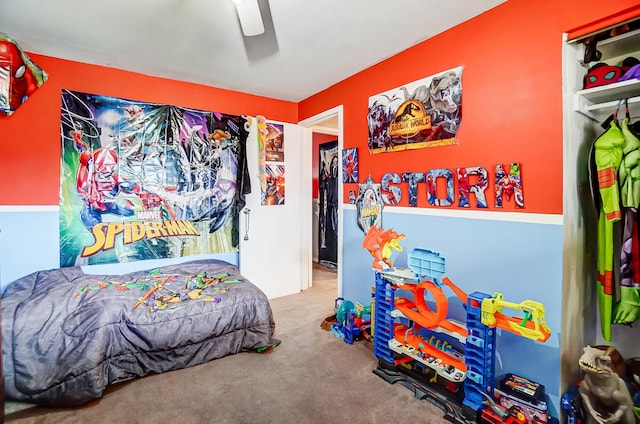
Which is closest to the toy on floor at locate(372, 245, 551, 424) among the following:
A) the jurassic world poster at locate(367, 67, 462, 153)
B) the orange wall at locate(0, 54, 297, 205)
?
the jurassic world poster at locate(367, 67, 462, 153)

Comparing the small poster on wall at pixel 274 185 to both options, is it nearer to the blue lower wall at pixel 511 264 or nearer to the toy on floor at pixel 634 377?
the blue lower wall at pixel 511 264

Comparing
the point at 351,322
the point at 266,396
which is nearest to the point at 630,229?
the point at 351,322

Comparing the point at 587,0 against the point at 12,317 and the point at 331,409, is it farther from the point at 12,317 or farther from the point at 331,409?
the point at 12,317

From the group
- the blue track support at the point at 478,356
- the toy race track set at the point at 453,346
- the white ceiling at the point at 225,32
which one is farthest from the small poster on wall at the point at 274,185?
the blue track support at the point at 478,356

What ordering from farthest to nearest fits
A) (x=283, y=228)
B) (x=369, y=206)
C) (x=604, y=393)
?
(x=283, y=228)
(x=369, y=206)
(x=604, y=393)

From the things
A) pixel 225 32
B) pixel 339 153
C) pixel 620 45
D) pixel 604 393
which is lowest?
pixel 604 393

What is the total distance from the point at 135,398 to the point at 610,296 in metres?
2.70

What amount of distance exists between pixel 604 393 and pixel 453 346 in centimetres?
84

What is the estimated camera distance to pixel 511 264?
1825mm

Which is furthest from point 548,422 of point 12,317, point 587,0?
point 12,317

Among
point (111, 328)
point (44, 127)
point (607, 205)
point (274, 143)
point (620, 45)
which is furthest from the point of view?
point (274, 143)

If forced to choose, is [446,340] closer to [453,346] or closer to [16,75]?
[453,346]

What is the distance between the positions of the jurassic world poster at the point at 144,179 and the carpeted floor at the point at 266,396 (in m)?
1.33

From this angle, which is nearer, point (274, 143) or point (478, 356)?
point (478, 356)
